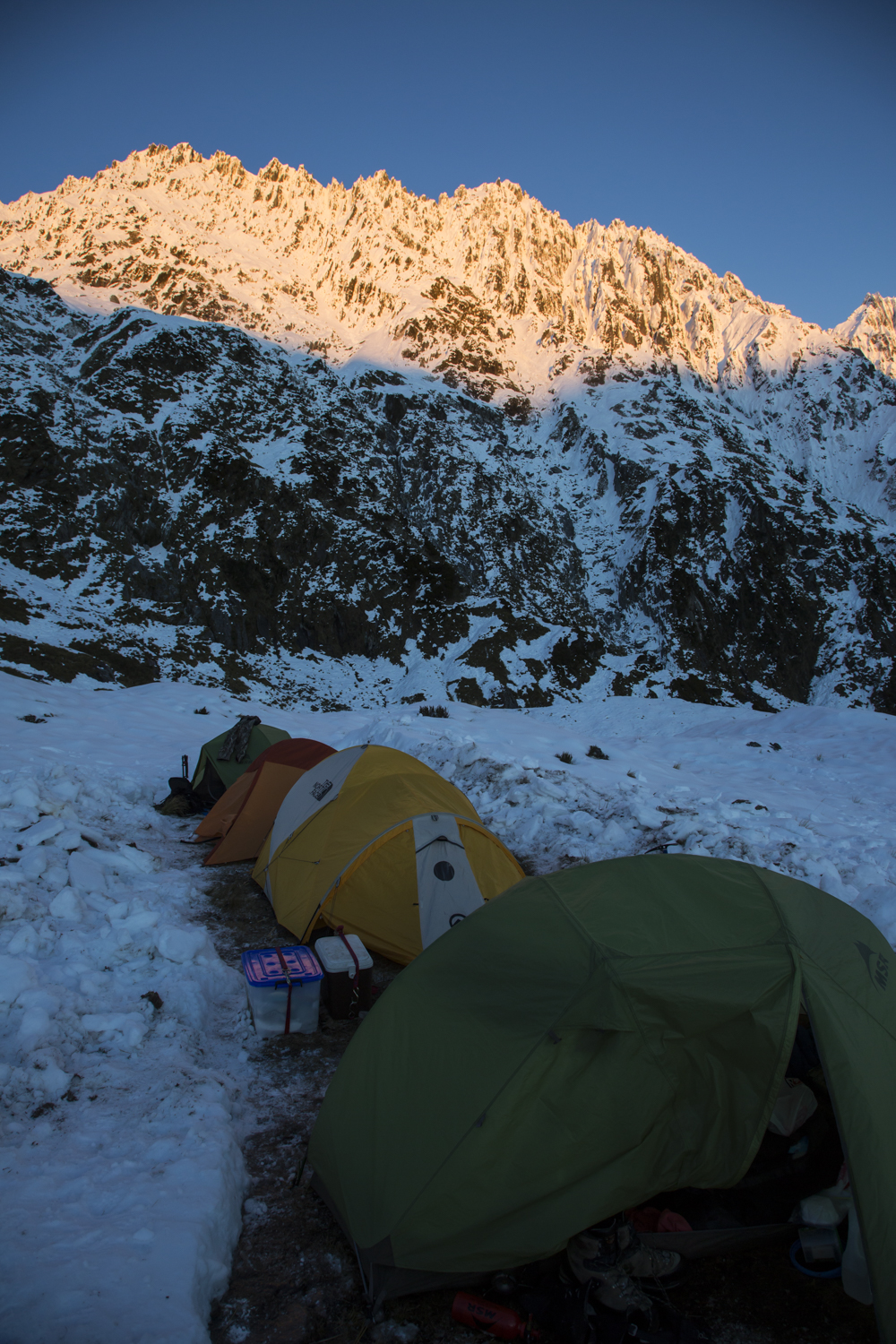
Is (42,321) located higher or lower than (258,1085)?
higher

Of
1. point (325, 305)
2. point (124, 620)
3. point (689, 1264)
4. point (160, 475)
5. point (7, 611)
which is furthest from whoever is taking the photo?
point (325, 305)

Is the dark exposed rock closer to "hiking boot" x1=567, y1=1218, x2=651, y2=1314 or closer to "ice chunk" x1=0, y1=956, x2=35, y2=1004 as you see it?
"ice chunk" x1=0, y1=956, x2=35, y2=1004

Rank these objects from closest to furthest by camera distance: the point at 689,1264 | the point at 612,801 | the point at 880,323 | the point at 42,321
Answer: the point at 689,1264 < the point at 612,801 < the point at 42,321 < the point at 880,323

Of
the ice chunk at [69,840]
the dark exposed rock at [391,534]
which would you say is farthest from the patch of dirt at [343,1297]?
the dark exposed rock at [391,534]

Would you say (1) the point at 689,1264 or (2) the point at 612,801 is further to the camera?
(2) the point at 612,801

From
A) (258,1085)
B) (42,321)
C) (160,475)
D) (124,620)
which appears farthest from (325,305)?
(258,1085)

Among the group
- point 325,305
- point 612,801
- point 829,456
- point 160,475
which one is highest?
point 325,305

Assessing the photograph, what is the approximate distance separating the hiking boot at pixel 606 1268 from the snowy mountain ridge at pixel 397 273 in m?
88.9

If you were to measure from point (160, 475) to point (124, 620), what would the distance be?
649 inches

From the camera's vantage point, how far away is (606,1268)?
9.70 ft

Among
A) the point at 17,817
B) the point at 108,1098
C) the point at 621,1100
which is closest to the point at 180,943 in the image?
the point at 108,1098

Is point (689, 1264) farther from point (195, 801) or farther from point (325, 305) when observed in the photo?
point (325, 305)

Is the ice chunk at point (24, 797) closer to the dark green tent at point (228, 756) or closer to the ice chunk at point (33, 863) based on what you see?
the ice chunk at point (33, 863)

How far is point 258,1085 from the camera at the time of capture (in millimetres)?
4430
